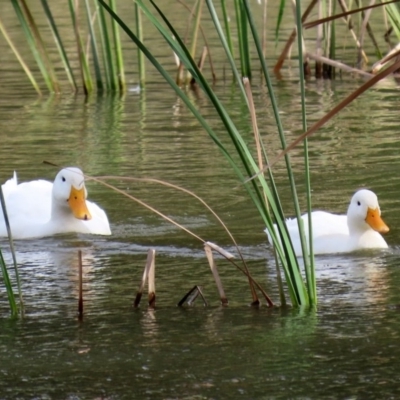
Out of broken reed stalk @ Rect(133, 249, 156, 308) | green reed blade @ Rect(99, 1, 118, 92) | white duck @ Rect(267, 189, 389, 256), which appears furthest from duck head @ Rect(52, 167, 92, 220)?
green reed blade @ Rect(99, 1, 118, 92)

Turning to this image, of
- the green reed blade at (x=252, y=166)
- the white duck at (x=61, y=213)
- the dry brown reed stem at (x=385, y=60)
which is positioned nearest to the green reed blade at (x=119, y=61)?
the white duck at (x=61, y=213)

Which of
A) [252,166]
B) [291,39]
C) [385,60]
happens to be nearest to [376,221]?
[252,166]

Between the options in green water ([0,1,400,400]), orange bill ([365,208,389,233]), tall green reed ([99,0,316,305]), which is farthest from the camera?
orange bill ([365,208,389,233])

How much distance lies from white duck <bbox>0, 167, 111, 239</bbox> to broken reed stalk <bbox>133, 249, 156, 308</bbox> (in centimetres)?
228

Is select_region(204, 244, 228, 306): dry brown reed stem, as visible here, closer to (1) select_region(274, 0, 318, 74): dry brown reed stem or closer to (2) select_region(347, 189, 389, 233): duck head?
(1) select_region(274, 0, 318, 74): dry brown reed stem

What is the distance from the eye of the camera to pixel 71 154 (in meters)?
10.3

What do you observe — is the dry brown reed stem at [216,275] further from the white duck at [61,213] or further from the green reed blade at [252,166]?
the white duck at [61,213]

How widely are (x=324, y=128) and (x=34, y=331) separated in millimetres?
6747

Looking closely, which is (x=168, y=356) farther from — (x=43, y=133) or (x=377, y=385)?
(x=43, y=133)

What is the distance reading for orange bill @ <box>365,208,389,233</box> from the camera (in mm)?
7242

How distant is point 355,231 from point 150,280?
87.1 inches

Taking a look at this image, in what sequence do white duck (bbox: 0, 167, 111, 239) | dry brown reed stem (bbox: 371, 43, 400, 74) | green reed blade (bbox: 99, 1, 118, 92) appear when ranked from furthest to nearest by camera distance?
green reed blade (bbox: 99, 1, 118, 92)
white duck (bbox: 0, 167, 111, 239)
dry brown reed stem (bbox: 371, 43, 400, 74)

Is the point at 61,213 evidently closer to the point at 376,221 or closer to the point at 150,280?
the point at 376,221

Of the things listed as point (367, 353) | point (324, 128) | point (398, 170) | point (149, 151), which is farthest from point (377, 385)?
point (324, 128)
